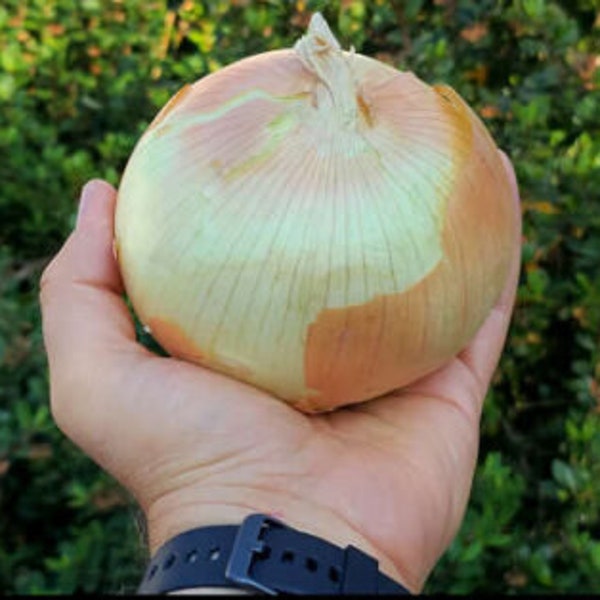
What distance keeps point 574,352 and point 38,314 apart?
0.89 metres

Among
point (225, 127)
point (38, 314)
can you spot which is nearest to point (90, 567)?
point (38, 314)

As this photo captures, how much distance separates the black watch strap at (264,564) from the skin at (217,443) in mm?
61

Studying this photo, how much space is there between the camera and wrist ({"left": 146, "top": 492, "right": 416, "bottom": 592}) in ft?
3.65

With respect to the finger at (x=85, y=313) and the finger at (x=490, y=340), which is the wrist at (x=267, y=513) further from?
the finger at (x=490, y=340)

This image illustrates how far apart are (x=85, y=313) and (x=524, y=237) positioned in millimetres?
730

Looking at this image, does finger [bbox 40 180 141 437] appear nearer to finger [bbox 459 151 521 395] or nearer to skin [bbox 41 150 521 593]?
skin [bbox 41 150 521 593]

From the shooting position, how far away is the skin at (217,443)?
3.76 feet

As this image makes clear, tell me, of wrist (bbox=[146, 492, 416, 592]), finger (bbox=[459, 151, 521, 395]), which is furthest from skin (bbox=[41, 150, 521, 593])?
finger (bbox=[459, 151, 521, 395])

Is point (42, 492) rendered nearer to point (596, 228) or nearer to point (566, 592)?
point (566, 592)

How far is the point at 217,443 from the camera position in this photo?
1153mm

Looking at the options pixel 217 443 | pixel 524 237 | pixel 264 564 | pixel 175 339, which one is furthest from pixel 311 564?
pixel 524 237

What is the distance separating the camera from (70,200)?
1.81 meters

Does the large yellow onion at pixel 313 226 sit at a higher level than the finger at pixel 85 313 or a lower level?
higher

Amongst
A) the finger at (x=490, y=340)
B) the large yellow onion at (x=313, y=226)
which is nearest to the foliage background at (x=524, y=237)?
the finger at (x=490, y=340)
